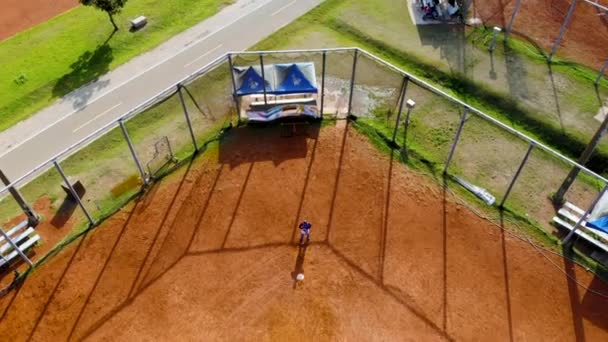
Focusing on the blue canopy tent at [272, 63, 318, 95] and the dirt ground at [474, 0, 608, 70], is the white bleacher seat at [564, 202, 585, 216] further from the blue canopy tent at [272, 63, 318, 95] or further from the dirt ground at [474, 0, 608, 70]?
the blue canopy tent at [272, 63, 318, 95]

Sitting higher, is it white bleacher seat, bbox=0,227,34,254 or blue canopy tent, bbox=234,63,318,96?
blue canopy tent, bbox=234,63,318,96

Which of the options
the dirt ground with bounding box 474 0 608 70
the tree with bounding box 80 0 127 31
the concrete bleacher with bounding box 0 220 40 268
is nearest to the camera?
the concrete bleacher with bounding box 0 220 40 268

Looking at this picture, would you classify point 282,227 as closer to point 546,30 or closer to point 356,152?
point 356,152

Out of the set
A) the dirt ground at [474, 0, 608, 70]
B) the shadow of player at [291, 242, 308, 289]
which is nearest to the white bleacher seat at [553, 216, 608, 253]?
the shadow of player at [291, 242, 308, 289]

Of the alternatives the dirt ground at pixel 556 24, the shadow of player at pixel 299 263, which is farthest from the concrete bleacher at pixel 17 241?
the dirt ground at pixel 556 24

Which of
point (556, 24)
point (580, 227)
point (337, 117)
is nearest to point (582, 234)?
point (580, 227)

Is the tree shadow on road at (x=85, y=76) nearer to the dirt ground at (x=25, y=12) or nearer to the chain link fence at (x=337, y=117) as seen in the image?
the chain link fence at (x=337, y=117)

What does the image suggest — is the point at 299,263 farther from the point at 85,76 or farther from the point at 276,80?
the point at 85,76

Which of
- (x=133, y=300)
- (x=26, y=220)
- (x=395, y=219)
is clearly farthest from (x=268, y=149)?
(x=26, y=220)
